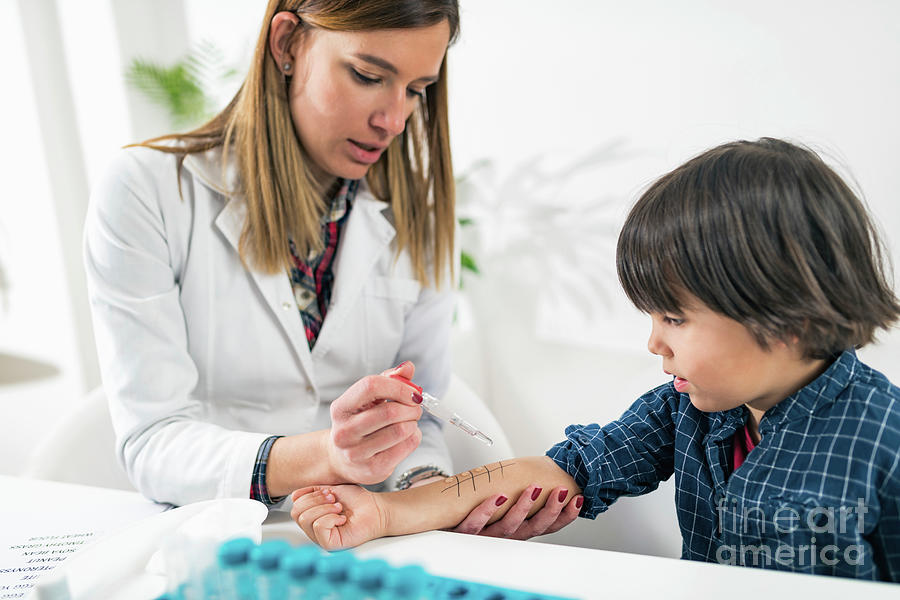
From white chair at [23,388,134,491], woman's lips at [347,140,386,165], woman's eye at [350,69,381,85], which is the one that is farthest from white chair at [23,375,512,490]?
woman's eye at [350,69,381,85]

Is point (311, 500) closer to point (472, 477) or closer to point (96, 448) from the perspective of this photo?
point (472, 477)

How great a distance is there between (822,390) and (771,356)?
0.07 m

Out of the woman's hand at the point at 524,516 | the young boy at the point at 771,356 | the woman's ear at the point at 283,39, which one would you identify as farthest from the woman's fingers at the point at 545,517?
the woman's ear at the point at 283,39

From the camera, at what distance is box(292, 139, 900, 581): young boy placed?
31.9 inches

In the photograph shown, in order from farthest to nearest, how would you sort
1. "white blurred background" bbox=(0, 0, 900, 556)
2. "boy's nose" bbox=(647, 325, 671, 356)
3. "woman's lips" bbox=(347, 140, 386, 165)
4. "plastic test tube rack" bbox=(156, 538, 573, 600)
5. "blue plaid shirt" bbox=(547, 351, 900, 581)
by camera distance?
1. "white blurred background" bbox=(0, 0, 900, 556)
2. "woman's lips" bbox=(347, 140, 386, 165)
3. "boy's nose" bbox=(647, 325, 671, 356)
4. "blue plaid shirt" bbox=(547, 351, 900, 581)
5. "plastic test tube rack" bbox=(156, 538, 573, 600)

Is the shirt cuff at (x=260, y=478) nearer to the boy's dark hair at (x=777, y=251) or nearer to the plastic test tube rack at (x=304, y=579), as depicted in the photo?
the plastic test tube rack at (x=304, y=579)

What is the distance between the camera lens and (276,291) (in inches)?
50.2

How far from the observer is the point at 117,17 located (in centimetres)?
255

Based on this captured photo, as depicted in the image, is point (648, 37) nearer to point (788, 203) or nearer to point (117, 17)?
point (788, 203)

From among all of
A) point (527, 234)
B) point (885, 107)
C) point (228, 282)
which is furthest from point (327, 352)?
point (885, 107)

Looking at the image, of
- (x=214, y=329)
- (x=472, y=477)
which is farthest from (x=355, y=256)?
(x=472, y=477)

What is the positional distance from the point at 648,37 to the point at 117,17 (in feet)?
5.99

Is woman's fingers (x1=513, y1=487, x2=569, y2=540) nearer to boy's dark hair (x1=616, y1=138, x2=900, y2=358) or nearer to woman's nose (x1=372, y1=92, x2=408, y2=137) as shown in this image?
boy's dark hair (x1=616, y1=138, x2=900, y2=358)

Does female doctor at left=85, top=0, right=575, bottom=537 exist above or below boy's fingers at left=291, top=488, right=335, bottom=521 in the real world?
above
